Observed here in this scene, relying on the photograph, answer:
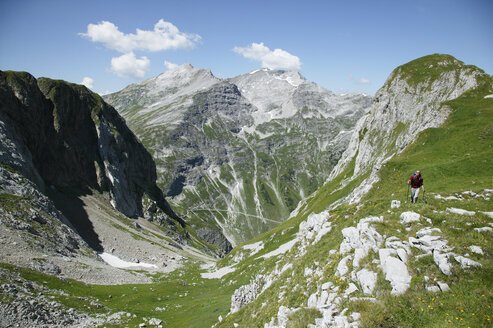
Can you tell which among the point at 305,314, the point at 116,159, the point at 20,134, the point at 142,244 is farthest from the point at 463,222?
the point at 116,159

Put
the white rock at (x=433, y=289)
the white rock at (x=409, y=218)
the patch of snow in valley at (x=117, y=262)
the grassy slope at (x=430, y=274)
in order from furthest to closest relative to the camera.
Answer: the patch of snow in valley at (x=117, y=262) < the white rock at (x=409, y=218) < the white rock at (x=433, y=289) < the grassy slope at (x=430, y=274)

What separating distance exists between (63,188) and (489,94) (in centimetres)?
14476

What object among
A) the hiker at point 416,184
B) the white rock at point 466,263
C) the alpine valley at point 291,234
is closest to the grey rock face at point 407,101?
the alpine valley at point 291,234

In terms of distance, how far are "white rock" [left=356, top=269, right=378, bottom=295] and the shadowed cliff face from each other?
99.2 m

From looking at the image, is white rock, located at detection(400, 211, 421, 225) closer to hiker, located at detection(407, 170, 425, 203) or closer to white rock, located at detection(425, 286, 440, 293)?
white rock, located at detection(425, 286, 440, 293)

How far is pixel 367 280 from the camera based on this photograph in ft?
44.7

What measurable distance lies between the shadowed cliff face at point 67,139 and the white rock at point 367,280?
9923 cm

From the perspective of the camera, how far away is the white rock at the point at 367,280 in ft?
43.5

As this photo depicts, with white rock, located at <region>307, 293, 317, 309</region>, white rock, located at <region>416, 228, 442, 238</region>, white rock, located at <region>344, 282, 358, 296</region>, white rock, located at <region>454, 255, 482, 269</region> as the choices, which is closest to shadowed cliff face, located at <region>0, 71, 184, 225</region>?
white rock, located at <region>307, 293, 317, 309</region>

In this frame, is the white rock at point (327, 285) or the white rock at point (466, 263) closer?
the white rock at point (466, 263)

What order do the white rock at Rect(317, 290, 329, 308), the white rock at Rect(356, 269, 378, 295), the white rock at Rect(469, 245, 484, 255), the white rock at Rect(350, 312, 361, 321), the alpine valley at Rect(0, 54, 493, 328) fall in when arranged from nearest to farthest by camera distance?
the white rock at Rect(469, 245, 484, 255), the white rock at Rect(350, 312, 361, 321), the alpine valley at Rect(0, 54, 493, 328), the white rock at Rect(356, 269, 378, 295), the white rock at Rect(317, 290, 329, 308)

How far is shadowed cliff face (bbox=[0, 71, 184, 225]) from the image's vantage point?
97.6 metres

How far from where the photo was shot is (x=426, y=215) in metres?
16.3

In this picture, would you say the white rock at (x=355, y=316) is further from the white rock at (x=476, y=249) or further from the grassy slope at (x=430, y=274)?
the white rock at (x=476, y=249)
